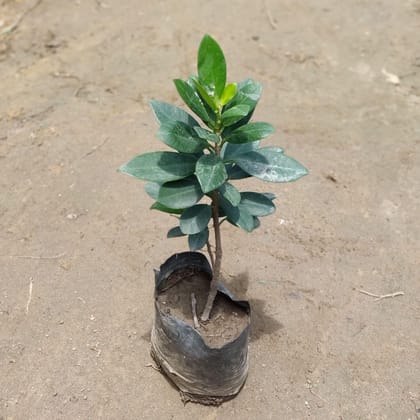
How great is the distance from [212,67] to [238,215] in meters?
0.44

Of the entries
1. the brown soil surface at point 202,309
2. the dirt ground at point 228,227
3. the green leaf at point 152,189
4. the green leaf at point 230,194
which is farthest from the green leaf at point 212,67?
the dirt ground at point 228,227

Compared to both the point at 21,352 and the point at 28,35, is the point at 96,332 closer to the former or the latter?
the point at 21,352

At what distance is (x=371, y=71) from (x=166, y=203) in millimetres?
2482

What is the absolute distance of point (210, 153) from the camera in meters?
1.54

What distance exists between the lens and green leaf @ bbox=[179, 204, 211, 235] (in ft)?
5.16

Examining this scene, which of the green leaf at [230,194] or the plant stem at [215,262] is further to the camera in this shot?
the plant stem at [215,262]

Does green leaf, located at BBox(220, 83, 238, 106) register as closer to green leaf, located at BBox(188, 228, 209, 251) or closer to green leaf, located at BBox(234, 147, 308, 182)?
green leaf, located at BBox(234, 147, 308, 182)

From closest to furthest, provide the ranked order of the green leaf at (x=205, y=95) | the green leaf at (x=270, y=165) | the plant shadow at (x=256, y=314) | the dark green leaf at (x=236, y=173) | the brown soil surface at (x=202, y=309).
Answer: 1. the green leaf at (x=205, y=95)
2. the green leaf at (x=270, y=165)
3. the dark green leaf at (x=236, y=173)
4. the brown soil surface at (x=202, y=309)
5. the plant shadow at (x=256, y=314)

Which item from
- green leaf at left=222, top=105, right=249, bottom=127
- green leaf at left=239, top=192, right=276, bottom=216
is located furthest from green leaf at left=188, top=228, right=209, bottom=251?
green leaf at left=222, top=105, right=249, bottom=127

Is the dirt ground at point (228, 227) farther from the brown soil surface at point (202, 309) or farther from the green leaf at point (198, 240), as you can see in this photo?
the green leaf at point (198, 240)

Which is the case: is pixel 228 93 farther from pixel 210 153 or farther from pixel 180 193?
pixel 180 193

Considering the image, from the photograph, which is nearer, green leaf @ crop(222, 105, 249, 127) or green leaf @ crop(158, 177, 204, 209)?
green leaf @ crop(222, 105, 249, 127)

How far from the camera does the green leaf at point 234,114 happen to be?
4.67 ft

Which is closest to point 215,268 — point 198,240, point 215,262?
point 215,262
